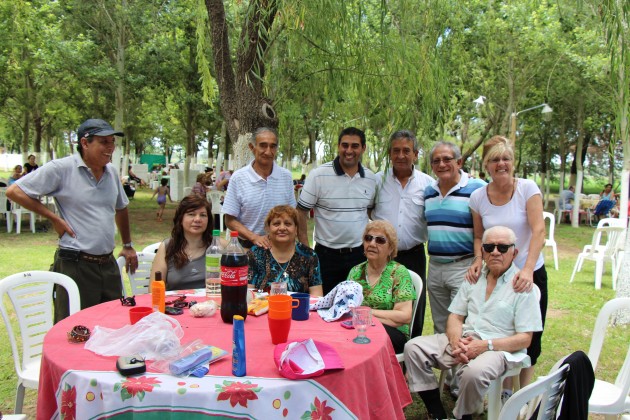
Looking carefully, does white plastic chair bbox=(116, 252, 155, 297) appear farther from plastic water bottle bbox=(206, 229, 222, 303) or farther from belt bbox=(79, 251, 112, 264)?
plastic water bottle bbox=(206, 229, 222, 303)

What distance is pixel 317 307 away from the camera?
2.68 meters

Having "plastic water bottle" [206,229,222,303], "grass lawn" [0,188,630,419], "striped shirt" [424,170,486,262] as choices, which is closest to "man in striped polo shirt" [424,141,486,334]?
"striped shirt" [424,170,486,262]

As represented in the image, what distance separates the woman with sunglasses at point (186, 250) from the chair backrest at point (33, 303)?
22.4 inches

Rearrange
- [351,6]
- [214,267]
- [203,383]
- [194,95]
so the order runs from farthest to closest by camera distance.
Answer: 1. [194,95]
2. [351,6]
3. [214,267]
4. [203,383]

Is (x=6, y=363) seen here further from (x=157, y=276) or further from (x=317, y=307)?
(x=317, y=307)

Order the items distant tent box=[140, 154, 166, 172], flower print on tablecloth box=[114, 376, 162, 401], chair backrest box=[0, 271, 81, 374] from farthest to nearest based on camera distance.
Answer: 1. distant tent box=[140, 154, 166, 172]
2. chair backrest box=[0, 271, 81, 374]
3. flower print on tablecloth box=[114, 376, 162, 401]

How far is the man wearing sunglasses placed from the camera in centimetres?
269

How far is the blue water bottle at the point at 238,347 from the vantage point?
5.74 feet

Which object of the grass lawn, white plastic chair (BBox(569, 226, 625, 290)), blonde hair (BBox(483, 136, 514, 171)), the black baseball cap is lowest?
the grass lawn

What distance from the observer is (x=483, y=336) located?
2893mm

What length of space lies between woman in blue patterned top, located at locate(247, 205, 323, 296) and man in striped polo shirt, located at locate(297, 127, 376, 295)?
556mm

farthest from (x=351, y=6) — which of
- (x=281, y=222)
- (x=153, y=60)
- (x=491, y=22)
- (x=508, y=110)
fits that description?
(x=508, y=110)

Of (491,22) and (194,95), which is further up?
(491,22)

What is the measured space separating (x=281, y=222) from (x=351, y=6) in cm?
191
